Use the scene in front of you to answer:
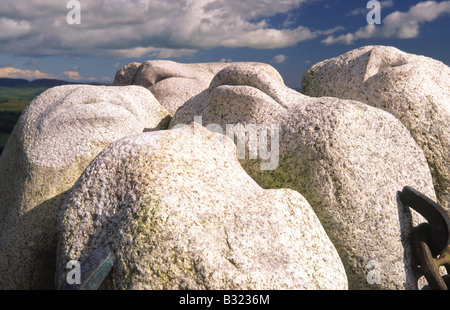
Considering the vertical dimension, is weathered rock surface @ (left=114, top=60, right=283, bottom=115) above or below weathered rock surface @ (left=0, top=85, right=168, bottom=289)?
above

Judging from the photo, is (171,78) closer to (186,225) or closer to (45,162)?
(45,162)

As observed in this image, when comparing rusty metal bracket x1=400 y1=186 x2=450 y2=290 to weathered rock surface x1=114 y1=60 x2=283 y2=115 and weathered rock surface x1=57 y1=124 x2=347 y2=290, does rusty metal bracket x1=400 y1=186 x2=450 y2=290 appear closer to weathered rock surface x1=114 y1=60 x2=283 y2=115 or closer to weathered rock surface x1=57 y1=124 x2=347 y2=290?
weathered rock surface x1=57 y1=124 x2=347 y2=290

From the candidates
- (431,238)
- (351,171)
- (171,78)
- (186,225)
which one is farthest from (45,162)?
(171,78)

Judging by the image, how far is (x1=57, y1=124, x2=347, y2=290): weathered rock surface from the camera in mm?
3922

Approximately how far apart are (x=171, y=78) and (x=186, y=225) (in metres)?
8.16

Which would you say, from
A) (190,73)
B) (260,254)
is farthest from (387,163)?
(190,73)

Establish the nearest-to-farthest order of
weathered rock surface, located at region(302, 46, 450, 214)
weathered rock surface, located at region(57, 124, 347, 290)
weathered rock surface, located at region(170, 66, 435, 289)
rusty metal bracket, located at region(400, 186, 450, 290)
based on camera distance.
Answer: weathered rock surface, located at region(57, 124, 347, 290) < rusty metal bracket, located at region(400, 186, 450, 290) < weathered rock surface, located at region(170, 66, 435, 289) < weathered rock surface, located at region(302, 46, 450, 214)

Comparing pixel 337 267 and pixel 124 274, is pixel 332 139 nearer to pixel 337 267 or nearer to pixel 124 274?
pixel 337 267

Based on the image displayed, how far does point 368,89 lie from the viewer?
279 inches

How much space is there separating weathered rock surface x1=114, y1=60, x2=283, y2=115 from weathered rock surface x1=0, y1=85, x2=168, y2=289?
278 cm

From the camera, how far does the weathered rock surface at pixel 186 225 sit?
12.9 ft

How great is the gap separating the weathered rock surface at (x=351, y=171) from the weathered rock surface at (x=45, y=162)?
2.33 metres

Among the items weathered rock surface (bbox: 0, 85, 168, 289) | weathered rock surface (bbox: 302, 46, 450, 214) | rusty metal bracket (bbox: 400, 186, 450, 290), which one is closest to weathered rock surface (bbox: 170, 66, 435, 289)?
rusty metal bracket (bbox: 400, 186, 450, 290)
